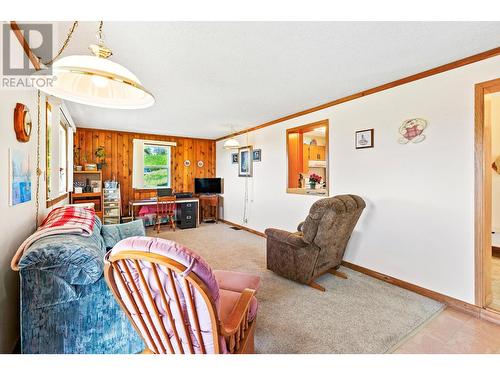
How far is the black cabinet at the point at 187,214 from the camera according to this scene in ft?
17.9

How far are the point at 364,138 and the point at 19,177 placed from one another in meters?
3.45

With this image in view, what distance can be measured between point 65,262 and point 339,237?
95.3 inches

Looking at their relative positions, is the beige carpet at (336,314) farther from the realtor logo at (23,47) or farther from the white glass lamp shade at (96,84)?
the realtor logo at (23,47)

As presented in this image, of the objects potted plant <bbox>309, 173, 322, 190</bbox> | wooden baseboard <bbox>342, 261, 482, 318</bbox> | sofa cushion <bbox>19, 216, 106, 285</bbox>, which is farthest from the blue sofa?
potted plant <bbox>309, 173, 322, 190</bbox>

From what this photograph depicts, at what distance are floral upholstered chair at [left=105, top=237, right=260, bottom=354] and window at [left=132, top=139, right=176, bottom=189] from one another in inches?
198

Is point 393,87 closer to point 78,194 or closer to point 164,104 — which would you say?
point 164,104

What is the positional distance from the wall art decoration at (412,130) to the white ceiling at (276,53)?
52 centimetres

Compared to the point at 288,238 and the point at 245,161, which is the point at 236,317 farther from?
the point at 245,161

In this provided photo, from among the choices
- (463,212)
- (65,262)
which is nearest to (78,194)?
(65,262)

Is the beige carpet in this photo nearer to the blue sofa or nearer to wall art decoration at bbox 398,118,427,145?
the blue sofa

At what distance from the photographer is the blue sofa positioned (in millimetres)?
1258

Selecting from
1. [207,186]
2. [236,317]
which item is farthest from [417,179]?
[207,186]

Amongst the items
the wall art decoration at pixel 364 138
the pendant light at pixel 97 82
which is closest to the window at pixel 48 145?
the pendant light at pixel 97 82
